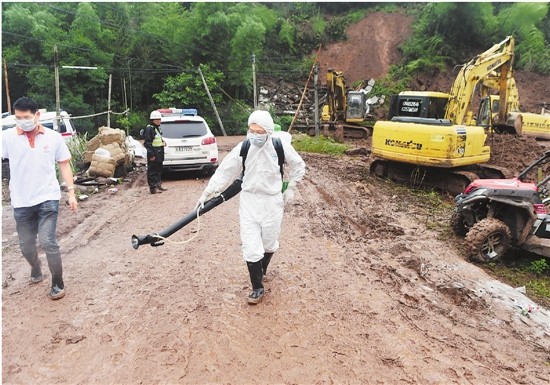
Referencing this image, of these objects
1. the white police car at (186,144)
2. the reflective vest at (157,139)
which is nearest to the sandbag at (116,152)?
the white police car at (186,144)

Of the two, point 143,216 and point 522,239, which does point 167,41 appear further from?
point 522,239

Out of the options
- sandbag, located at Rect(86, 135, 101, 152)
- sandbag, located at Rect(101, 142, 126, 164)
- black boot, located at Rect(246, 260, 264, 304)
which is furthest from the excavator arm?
sandbag, located at Rect(86, 135, 101, 152)

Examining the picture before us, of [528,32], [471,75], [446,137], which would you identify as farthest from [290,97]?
[446,137]

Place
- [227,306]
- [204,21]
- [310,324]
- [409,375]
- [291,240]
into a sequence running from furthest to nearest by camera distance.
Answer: [204,21] < [291,240] < [227,306] < [310,324] < [409,375]

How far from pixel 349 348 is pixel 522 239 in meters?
3.69

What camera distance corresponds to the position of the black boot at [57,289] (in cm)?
379

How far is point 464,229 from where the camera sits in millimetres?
6055

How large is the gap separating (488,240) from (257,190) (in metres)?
3.61

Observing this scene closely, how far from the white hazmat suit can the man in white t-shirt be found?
155cm

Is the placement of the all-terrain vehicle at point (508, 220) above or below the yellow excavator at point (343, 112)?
below

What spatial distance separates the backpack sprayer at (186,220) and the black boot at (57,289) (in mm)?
853

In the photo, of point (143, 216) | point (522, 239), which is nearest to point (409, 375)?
point (522, 239)

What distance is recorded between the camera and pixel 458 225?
6.05 m

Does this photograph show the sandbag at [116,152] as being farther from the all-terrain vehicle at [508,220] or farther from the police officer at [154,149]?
the all-terrain vehicle at [508,220]
